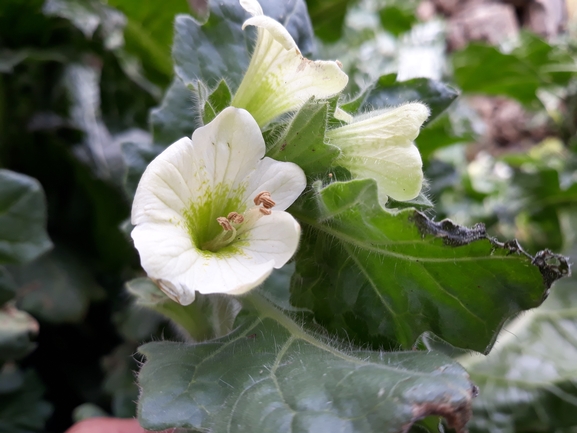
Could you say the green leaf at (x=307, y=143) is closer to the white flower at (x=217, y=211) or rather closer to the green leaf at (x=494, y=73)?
the white flower at (x=217, y=211)

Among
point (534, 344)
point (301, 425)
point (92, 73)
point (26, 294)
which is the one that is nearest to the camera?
point (301, 425)

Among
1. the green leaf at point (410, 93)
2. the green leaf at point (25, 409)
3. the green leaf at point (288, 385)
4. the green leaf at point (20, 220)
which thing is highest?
the green leaf at point (410, 93)

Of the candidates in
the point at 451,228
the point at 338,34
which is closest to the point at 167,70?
the point at 338,34

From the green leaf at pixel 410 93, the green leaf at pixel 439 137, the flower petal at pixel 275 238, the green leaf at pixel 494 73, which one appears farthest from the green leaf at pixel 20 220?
the green leaf at pixel 494 73

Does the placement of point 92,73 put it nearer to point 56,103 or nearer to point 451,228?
point 56,103

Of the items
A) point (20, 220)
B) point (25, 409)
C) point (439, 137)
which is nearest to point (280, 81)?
point (20, 220)

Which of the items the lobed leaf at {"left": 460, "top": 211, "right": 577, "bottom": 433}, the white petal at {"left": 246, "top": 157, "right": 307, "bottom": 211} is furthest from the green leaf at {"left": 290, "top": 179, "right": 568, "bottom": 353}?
the lobed leaf at {"left": 460, "top": 211, "right": 577, "bottom": 433}
